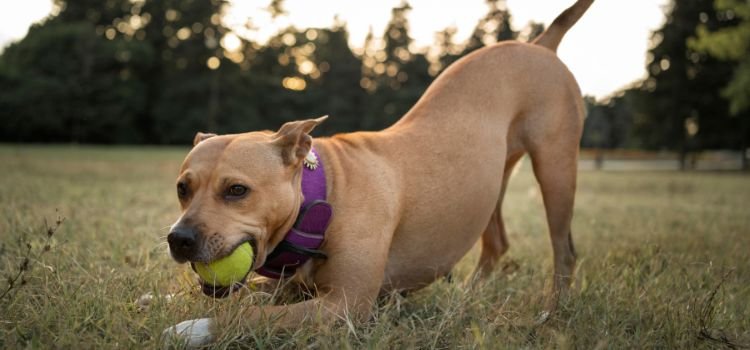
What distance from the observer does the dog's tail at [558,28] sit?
4602 millimetres

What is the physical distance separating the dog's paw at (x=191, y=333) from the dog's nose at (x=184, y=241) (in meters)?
Result: 0.30

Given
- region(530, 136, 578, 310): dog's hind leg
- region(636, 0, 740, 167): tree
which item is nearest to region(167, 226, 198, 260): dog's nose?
region(530, 136, 578, 310): dog's hind leg

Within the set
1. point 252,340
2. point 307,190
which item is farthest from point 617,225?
point 252,340

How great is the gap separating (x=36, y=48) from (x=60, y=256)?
44.9 m

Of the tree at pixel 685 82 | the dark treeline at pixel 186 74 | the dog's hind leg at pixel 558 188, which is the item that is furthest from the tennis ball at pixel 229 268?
the dark treeline at pixel 186 74

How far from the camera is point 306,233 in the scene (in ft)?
9.48

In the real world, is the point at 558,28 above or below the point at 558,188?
above

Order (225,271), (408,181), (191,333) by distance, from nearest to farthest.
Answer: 1. (191,333)
2. (225,271)
3. (408,181)

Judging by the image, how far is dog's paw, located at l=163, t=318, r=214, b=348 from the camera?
7.43ft

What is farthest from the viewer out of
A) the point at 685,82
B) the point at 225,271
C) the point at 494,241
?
the point at 685,82

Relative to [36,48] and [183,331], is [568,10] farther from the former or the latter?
[36,48]

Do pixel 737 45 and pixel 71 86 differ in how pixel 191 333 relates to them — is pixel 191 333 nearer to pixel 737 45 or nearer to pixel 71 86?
pixel 737 45

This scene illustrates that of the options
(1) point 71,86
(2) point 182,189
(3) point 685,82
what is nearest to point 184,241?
(2) point 182,189

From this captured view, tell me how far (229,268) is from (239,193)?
0.35 metres
